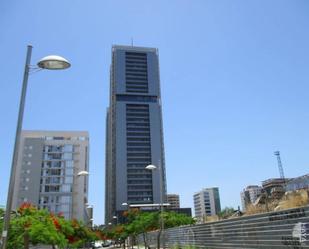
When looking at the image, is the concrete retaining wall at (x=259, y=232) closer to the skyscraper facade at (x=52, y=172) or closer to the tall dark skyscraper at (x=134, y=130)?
the skyscraper facade at (x=52, y=172)

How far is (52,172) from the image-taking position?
4422 inches

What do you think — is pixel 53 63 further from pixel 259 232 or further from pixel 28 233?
pixel 259 232

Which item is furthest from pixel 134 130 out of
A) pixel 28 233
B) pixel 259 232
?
pixel 28 233

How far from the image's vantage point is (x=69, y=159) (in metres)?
115

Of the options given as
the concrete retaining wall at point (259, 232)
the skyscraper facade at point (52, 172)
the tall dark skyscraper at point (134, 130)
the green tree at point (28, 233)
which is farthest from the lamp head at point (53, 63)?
the tall dark skyscraper at point (134, 130)

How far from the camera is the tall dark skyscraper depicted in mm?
181000

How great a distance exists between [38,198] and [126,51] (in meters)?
110

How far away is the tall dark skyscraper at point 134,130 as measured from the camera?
181000mm

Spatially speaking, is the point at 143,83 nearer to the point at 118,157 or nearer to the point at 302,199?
the point at 118,157

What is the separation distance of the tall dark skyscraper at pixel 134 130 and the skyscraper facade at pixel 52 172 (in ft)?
212

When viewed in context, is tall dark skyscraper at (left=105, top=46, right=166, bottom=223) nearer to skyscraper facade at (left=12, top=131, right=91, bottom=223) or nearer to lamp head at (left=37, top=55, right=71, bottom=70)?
skyscraper facade at (left=12, top=131, right=91, bottom=223)

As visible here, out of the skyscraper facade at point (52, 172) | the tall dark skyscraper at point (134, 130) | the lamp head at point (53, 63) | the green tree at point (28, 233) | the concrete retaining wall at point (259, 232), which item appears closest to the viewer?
the lamp head at point (53, 63)

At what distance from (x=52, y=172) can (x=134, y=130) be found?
77984mm

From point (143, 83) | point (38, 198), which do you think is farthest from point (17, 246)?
point (143, 83)
